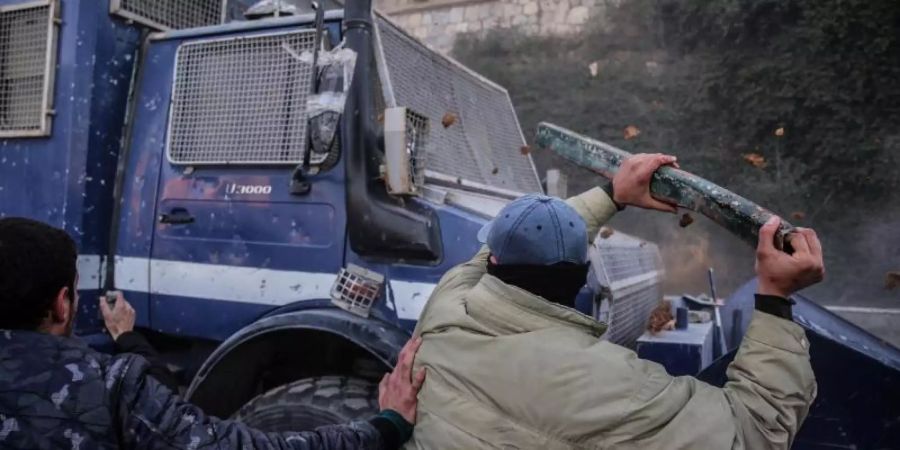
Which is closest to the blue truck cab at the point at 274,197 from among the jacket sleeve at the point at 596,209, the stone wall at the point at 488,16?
the jacket sleeve at the point at 596,209

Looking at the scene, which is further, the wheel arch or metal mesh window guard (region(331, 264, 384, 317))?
metal mesh window guard (region(331, 264, 384, 317))

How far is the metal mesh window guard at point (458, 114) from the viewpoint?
332 cm

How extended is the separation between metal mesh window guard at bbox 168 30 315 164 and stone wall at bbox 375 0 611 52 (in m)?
16.2

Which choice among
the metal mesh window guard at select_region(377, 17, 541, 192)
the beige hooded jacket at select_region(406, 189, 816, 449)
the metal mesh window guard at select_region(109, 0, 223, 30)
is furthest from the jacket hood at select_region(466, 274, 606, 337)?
the metal mesh window guard at select_region(109, 0, 223, 30)

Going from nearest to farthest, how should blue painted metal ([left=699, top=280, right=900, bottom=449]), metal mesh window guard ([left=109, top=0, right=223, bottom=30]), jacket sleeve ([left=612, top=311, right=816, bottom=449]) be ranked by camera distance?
jacket sleeve ([left=612, top=311, right=816, bottom=449]), blue painted metal ([left=699, top=280, right=900, bottom=449]), metal mesh window guard ([left=109, top=0, right=223, bottom=30])

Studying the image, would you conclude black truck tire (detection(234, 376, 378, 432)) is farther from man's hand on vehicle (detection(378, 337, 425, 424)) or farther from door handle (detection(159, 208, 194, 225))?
door handle (detection(159, 208, 194, 225))

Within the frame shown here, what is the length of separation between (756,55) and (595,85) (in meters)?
3.56

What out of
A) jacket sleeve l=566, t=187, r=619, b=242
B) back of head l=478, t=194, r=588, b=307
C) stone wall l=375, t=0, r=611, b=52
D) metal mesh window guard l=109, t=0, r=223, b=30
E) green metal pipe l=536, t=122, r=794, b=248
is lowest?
back of head l=478, t=194, r=588, b=307

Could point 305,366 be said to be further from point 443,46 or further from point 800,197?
point 443,46

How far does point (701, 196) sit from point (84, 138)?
295 cm

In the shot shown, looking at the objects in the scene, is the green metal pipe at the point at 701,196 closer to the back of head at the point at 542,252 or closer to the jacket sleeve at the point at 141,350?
the back of head at the point at 542,252

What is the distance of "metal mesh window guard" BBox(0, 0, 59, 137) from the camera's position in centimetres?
357

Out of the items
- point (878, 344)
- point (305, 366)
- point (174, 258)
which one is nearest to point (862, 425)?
point (878, 344)

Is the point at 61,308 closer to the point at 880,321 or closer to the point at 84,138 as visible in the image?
the point at 84,138
